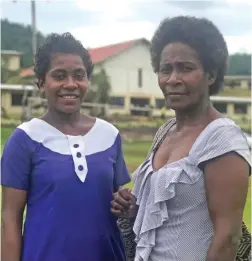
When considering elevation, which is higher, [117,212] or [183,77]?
[183,77]

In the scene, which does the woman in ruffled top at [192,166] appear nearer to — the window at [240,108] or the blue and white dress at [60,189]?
the blue and white dress at [60,189]

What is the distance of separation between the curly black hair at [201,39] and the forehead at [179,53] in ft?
0.04

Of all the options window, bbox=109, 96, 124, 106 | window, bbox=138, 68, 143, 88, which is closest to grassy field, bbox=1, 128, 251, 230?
window, bbox=109, 96, 124, 106

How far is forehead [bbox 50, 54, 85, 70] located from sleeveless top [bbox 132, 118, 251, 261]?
580 millimetres

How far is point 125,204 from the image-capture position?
6.86 ft

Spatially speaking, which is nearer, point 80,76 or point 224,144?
point 224,144

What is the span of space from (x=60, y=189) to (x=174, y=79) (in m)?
0.61

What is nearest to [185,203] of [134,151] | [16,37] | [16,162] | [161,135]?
[161,135]

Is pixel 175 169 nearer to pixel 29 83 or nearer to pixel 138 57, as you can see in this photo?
pixel 29 83

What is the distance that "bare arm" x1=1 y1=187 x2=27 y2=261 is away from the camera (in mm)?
2088

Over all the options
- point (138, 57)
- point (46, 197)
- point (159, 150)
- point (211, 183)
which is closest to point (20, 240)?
point (46, 197)

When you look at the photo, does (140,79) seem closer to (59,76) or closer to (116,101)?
(116,101)

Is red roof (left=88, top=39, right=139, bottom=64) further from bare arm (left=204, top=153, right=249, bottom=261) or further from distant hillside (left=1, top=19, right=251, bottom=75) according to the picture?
bare arm (left=204, top=153, right=249, bottom=261)

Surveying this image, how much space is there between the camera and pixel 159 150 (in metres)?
1.97
